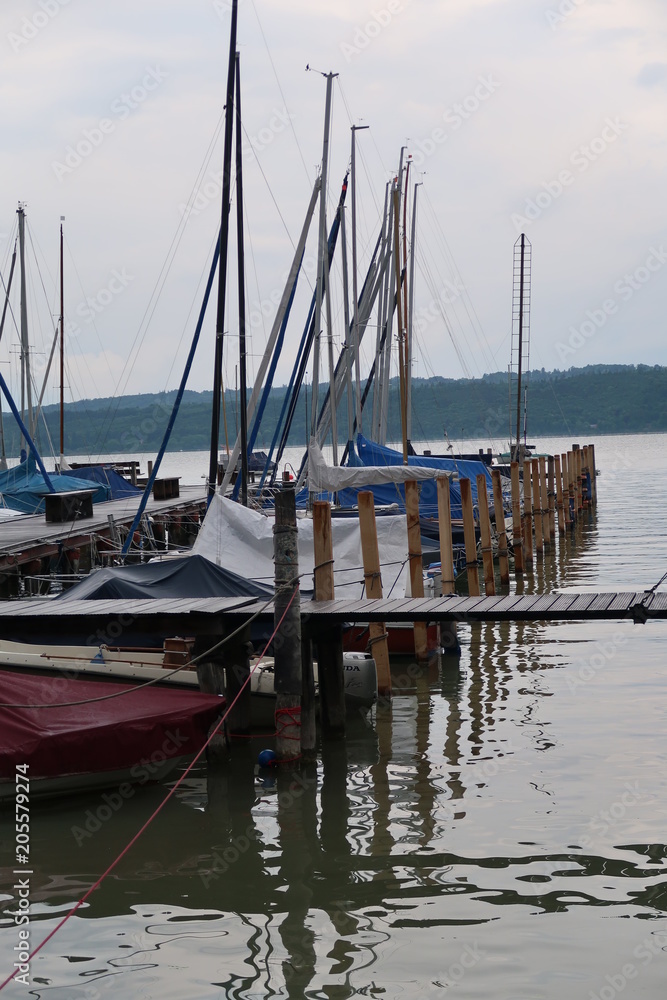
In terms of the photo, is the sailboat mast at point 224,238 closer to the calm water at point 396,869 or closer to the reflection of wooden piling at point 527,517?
the calm water at point 396,869

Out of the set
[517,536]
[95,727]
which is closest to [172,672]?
[95,727]

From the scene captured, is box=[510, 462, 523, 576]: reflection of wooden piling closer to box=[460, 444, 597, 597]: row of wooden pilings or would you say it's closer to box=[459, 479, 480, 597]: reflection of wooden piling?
box=[460, 444, 597, 597]: row of wooden pilings

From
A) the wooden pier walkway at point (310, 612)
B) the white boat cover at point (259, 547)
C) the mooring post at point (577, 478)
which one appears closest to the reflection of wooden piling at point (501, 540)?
the white boat cover at point (259, 547)

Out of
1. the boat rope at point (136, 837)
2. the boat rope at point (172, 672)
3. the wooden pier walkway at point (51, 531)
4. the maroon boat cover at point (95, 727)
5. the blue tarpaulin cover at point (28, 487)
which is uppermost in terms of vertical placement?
the blue tarpaulin cover at point (28, 487)

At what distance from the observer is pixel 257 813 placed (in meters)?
10.4

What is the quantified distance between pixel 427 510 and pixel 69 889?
19.8 metres

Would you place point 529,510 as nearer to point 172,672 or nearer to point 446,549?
point 446,549

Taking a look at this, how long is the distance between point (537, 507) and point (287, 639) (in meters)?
20.6

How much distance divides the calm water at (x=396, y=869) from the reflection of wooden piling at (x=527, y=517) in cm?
1376

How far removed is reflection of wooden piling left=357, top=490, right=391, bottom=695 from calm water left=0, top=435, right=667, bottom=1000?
0.48 metres

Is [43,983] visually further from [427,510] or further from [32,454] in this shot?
[32,454]

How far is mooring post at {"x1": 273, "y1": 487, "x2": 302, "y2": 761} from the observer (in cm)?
1141

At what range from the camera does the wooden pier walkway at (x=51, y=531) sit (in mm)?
20891

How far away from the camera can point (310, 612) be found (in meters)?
11.9
